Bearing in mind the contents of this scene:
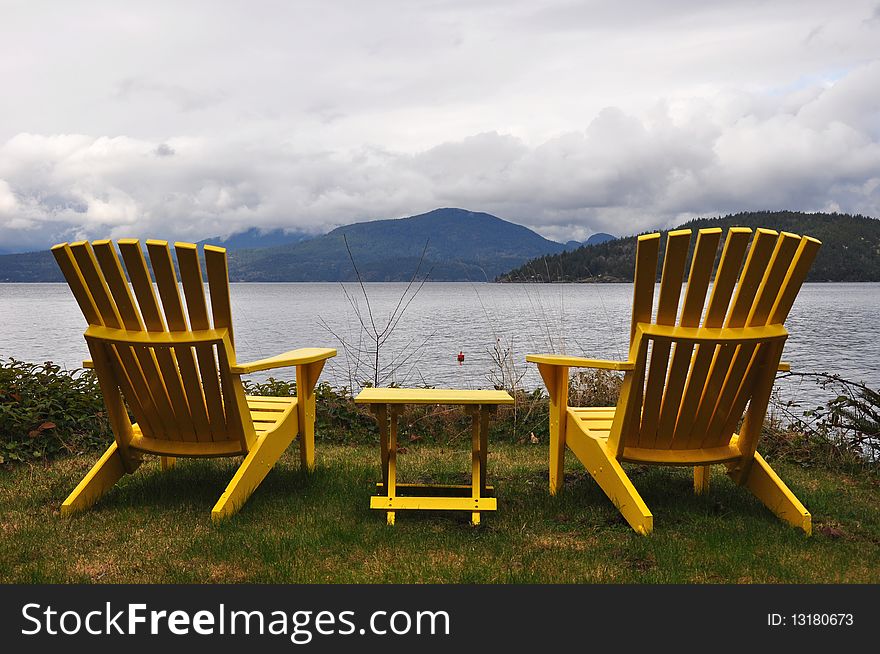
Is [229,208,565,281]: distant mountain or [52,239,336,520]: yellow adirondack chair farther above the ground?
[52,239,336,520]: yellow adirondack chair

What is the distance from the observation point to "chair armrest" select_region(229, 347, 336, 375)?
12.2ft

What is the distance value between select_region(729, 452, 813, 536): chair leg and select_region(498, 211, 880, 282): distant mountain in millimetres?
56436

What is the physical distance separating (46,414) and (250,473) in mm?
2419

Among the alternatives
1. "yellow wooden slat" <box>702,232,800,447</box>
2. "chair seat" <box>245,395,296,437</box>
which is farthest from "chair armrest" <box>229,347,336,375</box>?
"yellow wooden slat" <box>702,232,800,447</box>

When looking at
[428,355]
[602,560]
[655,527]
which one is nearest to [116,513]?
[602,560]

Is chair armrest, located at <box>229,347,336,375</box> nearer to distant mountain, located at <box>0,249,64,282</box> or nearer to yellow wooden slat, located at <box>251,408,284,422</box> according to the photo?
yellow wooden slat, located at <box>251,408,284,422</box>

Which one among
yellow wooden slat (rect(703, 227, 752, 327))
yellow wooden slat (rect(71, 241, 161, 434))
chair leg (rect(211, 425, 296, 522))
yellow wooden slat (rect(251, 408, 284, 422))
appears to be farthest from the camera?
yellow wooden slat (rect(251, 408, 284, 422))

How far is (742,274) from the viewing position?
11.6 ft

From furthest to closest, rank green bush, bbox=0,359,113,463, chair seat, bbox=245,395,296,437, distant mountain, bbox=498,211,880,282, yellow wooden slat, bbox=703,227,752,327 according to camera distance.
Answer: distant mountain, bbox=498,211,880,282 → green bush, bbox=0,359,113,463 → chair seat, bbox=245,395,296,437 → yellow wooden slat, bbox=703,227,752,327

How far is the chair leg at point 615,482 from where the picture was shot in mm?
3611

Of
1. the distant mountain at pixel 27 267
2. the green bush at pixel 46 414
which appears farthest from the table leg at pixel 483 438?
the distant mountain at pixel 27 267

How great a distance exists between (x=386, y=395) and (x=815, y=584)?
200 centimetres

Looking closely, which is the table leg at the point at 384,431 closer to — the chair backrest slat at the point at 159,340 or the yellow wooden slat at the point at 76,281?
the chair backrest slat at the point at 159,340

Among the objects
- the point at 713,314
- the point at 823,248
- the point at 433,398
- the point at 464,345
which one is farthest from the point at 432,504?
the point at 823,248
